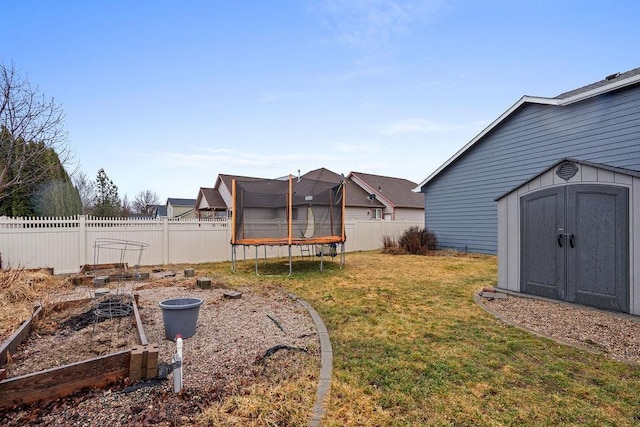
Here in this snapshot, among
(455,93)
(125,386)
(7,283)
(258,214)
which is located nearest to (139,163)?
(258,214)

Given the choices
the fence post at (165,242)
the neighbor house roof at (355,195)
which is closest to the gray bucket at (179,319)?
the fence post at (165,242)

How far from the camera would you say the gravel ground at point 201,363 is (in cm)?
207

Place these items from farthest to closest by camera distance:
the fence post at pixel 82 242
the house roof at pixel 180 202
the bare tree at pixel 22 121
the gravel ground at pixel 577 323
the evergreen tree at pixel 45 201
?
the house roof at pixel 180 202, the evergreen tree at pixel 45 201, the fence post at pixel 82 242, the bare tree at pixel 22 121, the gravel ground at pixel 577 323

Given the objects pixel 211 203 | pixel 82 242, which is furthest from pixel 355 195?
pixel 82 242

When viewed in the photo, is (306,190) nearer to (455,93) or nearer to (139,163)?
(455,93)

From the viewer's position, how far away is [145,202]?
4962cm

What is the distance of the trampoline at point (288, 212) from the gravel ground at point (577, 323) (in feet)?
16.7

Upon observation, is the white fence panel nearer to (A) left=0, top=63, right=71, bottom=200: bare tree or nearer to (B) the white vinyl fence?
(B) the white vinyl fence

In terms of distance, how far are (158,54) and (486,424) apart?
37.3ft

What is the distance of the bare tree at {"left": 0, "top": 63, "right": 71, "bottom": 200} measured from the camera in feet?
22.0

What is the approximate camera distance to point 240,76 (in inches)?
434

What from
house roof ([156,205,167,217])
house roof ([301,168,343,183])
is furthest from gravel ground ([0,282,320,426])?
house roof ([156,205,167,217])

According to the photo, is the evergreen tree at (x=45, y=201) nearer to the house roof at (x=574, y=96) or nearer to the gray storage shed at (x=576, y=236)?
the house roof at (x=574, y=96)

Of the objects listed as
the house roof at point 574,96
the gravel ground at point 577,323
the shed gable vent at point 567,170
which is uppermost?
the house roof at point 574,96
